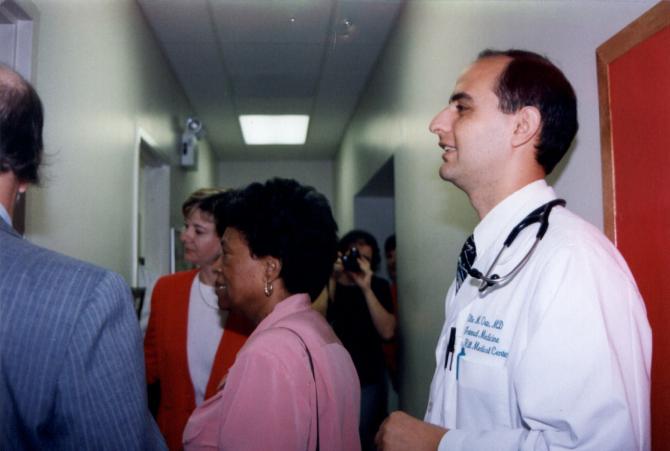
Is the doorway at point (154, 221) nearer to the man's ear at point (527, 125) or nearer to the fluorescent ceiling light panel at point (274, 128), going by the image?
the fluorescent ceiling light panel at point (274, 128)

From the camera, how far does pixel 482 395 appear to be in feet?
3.00

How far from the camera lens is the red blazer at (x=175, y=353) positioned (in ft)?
5.49

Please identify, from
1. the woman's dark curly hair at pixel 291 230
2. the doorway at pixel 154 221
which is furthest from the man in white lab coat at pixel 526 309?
the doorway at pixel 154 221

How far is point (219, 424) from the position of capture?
40.9 inches

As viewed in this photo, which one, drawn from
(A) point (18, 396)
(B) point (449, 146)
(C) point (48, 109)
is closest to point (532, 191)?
(B) point (449, 146)

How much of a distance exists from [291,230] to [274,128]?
402 centimetres

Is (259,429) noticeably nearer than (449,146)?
Yes

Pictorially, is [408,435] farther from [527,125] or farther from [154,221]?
[154,221]

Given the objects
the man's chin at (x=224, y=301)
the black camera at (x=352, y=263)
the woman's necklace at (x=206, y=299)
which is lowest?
the woman's necklace at (x=206, y=299)

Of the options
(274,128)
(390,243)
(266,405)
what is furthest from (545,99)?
(274,128)

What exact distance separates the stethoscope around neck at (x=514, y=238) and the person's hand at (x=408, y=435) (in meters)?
0.24

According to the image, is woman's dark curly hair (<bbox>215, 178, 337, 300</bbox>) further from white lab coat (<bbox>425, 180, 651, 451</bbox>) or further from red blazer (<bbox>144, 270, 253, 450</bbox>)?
red blazer (<bbox>144, 270, 253, 450</bbox>)

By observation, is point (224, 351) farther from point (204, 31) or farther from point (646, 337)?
point (204, 31)

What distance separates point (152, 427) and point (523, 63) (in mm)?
912
